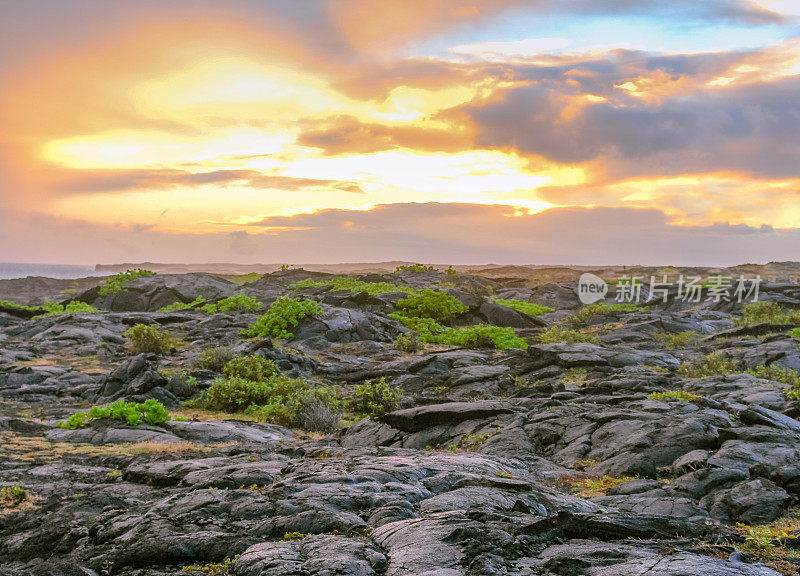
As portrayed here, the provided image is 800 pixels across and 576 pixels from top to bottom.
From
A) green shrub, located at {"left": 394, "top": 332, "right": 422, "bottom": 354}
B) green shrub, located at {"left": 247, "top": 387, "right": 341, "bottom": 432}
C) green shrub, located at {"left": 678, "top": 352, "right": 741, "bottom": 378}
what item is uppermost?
green shrub, located at {"left": 678, "top": 352, "right": 741, "bottom": 378}

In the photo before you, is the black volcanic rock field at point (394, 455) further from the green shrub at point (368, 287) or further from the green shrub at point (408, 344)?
the green shrub at point (368, 287)

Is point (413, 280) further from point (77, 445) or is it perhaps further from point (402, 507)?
point (402, 507)

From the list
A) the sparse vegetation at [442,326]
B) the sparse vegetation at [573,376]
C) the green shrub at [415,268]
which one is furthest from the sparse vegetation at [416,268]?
the sparse vegetation at [573,376]

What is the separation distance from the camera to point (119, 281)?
5316 centimetres

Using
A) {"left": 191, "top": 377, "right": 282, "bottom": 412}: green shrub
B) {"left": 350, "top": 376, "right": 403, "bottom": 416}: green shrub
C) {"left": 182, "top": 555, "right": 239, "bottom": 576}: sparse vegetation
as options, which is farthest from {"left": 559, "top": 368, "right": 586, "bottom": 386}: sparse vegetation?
{"left": 182, "top": 555, "right": 239, "bottom": 576}: sparse vegetation

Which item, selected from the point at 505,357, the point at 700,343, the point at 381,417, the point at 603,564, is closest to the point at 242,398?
the point at 381,417

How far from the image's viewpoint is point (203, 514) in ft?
27.9

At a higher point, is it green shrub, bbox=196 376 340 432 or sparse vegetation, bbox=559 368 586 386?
sparse vegetation, bbox=559 368 586 386

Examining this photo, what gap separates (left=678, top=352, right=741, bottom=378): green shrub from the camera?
22.6 metres

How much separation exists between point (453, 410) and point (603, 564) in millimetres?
10148

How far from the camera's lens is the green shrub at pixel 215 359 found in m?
25.1

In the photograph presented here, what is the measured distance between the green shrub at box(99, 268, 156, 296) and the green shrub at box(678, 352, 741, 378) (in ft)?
149

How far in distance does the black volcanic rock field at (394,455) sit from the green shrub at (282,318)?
0.15 meters

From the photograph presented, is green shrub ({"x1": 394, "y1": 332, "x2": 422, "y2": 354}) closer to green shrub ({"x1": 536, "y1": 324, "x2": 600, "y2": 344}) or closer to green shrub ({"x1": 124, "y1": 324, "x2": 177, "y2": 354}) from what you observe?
green shrub ({"x1": 536, "y1": 324, "x2": 600, "y2": 344})
